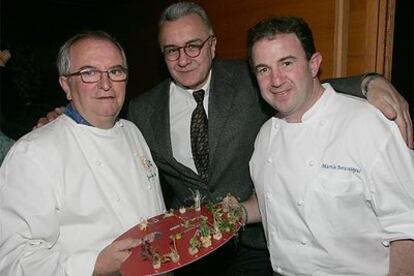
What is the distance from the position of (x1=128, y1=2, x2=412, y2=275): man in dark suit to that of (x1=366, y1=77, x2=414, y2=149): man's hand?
637 millimetres

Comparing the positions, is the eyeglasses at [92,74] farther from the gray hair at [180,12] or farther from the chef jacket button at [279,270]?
the chef jacket button at [279,270]

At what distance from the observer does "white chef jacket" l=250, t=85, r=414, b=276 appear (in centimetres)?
139

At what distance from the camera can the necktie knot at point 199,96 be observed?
214cm

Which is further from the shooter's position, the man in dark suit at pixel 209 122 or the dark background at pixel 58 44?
the dark background at pixel 58 44

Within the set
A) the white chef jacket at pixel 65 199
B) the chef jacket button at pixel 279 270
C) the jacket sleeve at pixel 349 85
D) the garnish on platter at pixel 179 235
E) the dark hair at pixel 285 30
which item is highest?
the dark hair at pixel 285 30

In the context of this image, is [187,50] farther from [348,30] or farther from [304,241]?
[304,241]

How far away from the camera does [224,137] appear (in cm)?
202

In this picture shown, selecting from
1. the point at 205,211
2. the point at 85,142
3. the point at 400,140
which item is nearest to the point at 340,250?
the point at 400,140

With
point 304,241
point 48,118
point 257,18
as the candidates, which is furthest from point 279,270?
point 257,18

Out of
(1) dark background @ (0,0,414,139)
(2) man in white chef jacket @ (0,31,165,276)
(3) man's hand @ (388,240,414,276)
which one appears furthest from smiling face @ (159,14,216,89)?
(3) man's hand @ (388,240,414,276)

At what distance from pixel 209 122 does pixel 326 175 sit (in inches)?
29.4

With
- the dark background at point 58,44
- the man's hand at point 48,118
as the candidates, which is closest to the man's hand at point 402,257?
the dark background at point 58,44

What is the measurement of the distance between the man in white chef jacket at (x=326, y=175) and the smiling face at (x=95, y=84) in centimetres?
60

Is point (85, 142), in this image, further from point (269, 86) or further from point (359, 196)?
point (359, 196)
